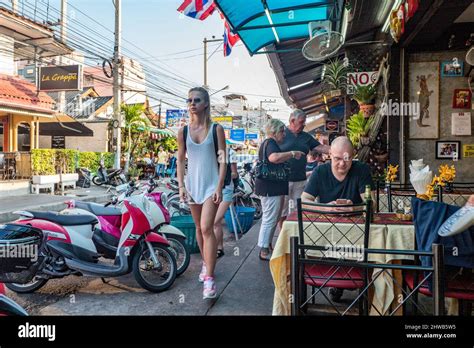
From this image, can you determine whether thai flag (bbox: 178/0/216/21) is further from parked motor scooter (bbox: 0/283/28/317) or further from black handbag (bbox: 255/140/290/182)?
parked motor scooter (bbox: 0/283/28/317)

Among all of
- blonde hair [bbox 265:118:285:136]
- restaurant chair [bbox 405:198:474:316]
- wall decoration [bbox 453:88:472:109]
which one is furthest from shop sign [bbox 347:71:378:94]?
restaurant chair [bbox 405:198:474:316]

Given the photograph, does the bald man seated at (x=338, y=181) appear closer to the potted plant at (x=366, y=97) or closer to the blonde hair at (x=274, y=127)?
the blonde hair at (x=274, y=127)

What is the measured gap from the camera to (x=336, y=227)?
216 centimetres

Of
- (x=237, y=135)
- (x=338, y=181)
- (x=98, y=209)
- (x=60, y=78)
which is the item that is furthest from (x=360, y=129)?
(x=237, y=135)

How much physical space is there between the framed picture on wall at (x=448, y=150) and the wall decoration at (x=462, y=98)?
0.47 metres

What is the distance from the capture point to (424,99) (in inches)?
187

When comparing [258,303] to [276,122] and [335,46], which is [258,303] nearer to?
[276,122]

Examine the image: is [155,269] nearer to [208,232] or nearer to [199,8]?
[208,232]

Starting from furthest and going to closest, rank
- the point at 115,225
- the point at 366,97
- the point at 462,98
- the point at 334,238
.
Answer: the point at 366,97 < the point at 462,98 < the point at 115,225 < the point at 334,238

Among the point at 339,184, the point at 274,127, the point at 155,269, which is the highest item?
the point at 274,127

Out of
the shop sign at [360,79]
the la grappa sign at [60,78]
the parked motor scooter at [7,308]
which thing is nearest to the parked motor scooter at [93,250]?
the parked motor scooter at [7,308]

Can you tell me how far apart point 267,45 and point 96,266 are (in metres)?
4.53

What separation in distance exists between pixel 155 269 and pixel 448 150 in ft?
13.3
